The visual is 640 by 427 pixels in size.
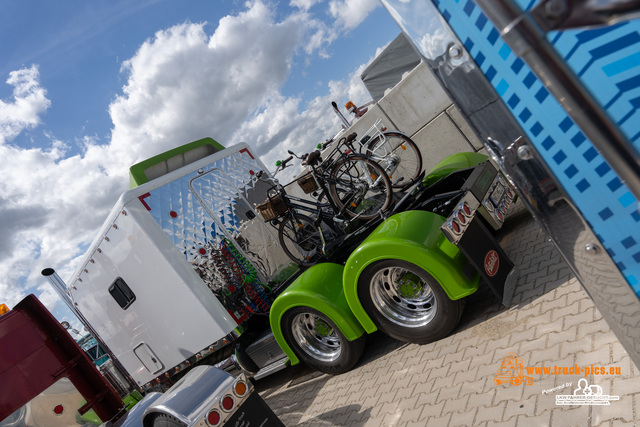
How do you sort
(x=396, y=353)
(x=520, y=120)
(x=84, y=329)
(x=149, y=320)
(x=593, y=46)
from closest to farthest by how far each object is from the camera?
(x=593, y=46) < (x=520, y=120) < (x=396, y=353) < (x=149, y=320) < (x=84, y=329)

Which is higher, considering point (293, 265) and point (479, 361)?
point (293, 265)

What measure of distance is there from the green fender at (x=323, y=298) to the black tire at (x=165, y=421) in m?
1.74

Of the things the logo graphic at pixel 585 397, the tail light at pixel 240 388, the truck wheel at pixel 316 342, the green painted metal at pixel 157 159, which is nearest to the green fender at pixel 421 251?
the truck wheel at pixel 316 342

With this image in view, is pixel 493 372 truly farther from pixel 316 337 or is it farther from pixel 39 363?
pixel 39 363

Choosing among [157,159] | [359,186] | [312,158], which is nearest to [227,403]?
[359,186]

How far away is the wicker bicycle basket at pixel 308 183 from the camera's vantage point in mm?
6707

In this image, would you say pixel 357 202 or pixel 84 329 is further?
pixel 84 329

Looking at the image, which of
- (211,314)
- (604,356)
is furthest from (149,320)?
(604,356)

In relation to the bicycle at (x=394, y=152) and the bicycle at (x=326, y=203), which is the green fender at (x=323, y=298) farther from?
the bicycle at (x=394, y=152)

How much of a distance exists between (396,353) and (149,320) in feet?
10.8

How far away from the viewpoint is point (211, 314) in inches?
221

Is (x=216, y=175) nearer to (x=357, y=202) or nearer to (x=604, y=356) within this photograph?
(x=357, y=202)

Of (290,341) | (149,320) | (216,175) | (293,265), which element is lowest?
(290,341)

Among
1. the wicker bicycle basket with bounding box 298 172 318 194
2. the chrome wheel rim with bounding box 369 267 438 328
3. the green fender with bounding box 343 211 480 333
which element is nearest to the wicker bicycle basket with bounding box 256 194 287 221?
the wicker bicycle basket with bounding box 298 172 318 194
